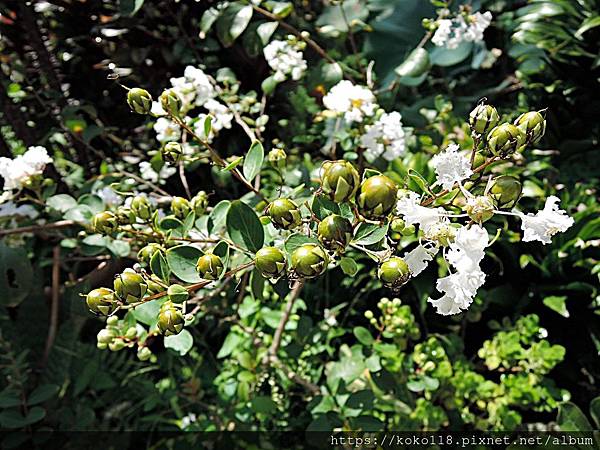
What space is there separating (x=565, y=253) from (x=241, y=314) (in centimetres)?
80

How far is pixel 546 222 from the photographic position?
590 millimetres

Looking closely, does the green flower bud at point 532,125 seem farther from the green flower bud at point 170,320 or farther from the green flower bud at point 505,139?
the green flower bud at point 170,320

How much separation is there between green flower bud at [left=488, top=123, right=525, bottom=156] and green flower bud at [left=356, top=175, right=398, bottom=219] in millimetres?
129

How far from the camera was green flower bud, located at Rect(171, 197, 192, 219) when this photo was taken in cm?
83

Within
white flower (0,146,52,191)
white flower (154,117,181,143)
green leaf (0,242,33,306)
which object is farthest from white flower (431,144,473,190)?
green leaf (0,242,33,306)

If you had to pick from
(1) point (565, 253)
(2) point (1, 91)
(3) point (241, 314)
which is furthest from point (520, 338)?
(2) point (1, 91)

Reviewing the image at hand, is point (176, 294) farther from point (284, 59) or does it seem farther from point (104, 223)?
point (284, 59)

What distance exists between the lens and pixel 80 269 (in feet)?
5.21

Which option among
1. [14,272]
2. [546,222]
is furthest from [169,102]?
[14,272]

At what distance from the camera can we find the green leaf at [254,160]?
77 cm

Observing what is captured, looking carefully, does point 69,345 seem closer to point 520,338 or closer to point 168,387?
point 168,387

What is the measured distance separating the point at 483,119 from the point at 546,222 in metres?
0.13

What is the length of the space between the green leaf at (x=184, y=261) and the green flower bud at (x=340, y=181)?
0.26 m

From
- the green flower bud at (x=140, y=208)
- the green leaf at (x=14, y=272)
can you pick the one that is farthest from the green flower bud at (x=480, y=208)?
the green leaf at (x=14, y=272)
